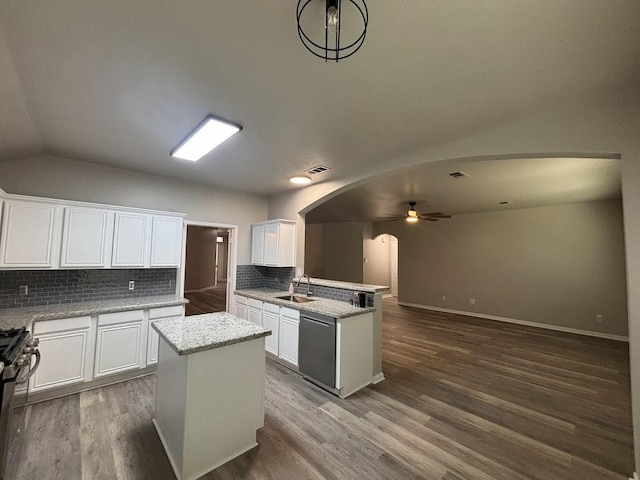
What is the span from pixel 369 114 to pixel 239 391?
2.43m

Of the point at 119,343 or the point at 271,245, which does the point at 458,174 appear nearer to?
the point at 271,245

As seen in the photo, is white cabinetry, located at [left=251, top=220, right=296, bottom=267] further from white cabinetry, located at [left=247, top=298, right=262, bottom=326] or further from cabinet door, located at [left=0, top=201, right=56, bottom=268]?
cabinet door, located at [left=0, top=201, right=56, bottom=268]

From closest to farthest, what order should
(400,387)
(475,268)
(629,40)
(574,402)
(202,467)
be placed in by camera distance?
(629,40) → (202,467) → (574,402) → (400,387) → (475,268)

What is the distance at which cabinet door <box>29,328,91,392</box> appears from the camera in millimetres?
2584

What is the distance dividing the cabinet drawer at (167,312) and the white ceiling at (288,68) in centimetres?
203

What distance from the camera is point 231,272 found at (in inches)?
188

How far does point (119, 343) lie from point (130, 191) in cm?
203

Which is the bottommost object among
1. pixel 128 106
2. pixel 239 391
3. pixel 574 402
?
pixel 574 402

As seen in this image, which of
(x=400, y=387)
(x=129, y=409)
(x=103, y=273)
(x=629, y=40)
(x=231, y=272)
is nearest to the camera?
(x=629, y=40)

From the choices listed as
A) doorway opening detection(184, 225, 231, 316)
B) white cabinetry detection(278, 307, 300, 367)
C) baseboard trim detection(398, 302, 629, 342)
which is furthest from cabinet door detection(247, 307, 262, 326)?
baseboard trim detection(398, 302, 629, 342)

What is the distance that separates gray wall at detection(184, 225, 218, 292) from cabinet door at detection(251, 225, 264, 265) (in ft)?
17.4

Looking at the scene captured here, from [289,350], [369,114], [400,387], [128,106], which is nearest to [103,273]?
[128,106]

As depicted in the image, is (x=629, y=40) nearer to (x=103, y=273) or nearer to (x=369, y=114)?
(x=369, y=114)

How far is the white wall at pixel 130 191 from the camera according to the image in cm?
301
